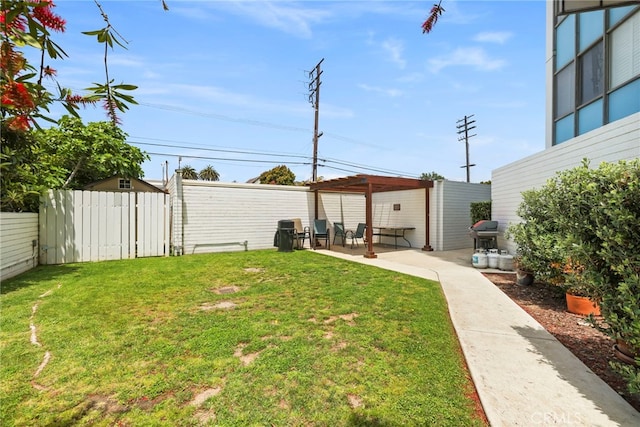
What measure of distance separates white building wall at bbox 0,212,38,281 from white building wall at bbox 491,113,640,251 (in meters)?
9.79

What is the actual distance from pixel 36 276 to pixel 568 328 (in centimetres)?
882

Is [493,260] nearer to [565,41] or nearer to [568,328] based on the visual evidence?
[568,328]

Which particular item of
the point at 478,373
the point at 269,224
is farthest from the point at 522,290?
the point at 269,224

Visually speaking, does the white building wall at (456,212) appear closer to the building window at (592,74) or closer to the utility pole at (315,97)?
the building window at (592,74)

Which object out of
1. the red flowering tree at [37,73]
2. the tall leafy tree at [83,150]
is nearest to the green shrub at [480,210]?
the red flowering tree at [37,73]

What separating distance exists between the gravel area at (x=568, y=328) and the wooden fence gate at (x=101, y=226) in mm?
8777

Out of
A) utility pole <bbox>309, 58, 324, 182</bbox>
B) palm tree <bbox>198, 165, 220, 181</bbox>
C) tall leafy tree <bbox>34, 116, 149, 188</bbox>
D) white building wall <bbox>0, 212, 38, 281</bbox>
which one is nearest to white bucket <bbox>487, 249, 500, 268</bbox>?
white building wall <bbox>0, 212, 38, 281</bbox>

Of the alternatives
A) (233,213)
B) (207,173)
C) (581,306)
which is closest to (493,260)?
(581,306)

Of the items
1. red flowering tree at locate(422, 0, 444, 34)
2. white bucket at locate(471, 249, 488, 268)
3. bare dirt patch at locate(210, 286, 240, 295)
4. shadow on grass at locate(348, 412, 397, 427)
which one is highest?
red flowering tree at locate(422, 0, 444, 34)

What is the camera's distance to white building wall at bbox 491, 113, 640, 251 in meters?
4.11

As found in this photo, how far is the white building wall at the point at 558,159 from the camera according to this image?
411 centimetres

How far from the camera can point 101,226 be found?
25.5 feet

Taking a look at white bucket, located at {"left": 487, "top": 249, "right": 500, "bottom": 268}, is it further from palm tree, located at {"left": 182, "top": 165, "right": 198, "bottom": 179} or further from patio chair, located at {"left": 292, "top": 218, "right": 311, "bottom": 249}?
palm tree, located at {"left": 182, "top": 165, "right": 198, "bottom": 179}

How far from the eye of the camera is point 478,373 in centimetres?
247
